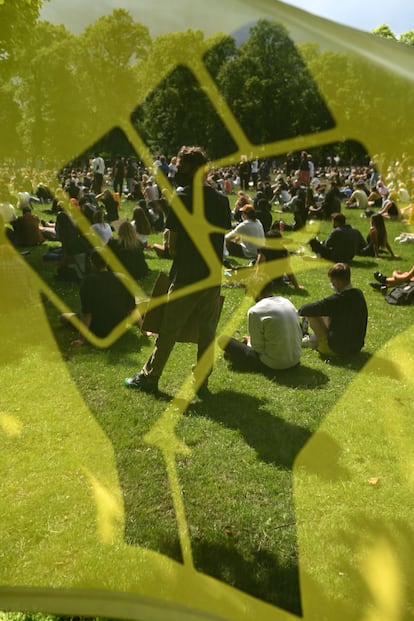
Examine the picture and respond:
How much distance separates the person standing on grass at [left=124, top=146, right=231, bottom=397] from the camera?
4.28 metres

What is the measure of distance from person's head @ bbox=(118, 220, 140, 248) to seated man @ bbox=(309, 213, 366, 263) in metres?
3.51

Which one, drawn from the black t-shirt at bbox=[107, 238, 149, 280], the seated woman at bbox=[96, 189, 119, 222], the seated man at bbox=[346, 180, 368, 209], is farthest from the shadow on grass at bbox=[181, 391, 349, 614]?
the seated man at bbox=[346, 180, 368, 209]

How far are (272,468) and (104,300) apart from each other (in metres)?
2.92

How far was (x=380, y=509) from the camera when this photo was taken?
11.8 ft

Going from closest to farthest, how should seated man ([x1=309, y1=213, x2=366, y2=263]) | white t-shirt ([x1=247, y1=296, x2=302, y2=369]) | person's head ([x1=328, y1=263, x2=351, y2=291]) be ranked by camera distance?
white t-shirt ([x1=247, y1=296, x2=302, y2=369])
person's head ([x1=328, y1=263, x2=351, y2=291])
seated man ([x1=309, y1=213, x2=366, y2=263])

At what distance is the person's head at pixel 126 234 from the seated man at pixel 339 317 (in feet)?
11.1

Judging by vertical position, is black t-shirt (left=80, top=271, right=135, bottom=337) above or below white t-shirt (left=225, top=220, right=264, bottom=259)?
above

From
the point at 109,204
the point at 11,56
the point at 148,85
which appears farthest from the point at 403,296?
the point at 109,204

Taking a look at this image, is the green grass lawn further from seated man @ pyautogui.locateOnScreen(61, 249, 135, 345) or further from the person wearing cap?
the person wearing cap

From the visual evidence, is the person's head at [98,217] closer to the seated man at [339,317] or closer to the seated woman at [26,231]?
the seated woman at [26,231]

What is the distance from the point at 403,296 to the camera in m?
8.18

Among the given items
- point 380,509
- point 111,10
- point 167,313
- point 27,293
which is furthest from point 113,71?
point 27,293

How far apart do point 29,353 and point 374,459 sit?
11.9 feet

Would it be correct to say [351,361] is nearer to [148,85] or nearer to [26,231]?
[148,85]
